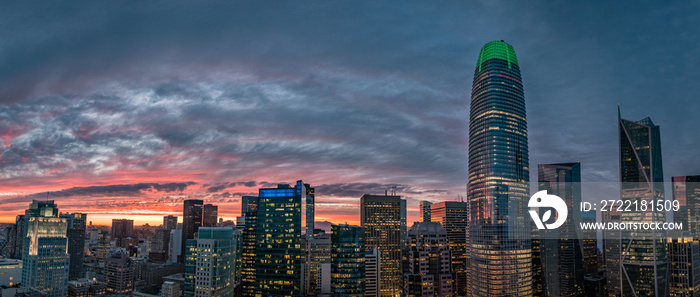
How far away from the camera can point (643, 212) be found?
139375 millimetres

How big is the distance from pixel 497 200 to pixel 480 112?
1505 inches

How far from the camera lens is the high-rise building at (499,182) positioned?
16912 centimetres

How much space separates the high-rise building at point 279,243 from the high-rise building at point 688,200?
522ft

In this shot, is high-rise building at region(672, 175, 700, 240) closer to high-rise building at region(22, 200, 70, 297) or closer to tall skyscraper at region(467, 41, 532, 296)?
tall skyscraper at region(467, 41, 532, 296)

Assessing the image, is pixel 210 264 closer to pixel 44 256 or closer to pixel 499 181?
pixel 44 256

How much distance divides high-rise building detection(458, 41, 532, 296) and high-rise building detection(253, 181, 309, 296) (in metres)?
75.1

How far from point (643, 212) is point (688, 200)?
74.1m

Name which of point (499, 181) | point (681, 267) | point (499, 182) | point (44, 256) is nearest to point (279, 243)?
point (499, 182)

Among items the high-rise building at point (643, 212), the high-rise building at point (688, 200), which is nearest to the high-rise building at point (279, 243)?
the high-rise building at point (643, 212)

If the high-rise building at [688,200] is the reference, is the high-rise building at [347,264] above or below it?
below

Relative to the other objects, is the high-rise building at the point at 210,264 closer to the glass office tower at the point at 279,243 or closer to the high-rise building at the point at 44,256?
the glass office tower at the point at 279,243

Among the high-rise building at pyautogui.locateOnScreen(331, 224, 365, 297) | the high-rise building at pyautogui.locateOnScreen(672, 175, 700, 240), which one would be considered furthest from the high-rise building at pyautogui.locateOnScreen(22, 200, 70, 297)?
the high-rise building at pyautogui.locateOnScreen(672, 175, 700, 240)

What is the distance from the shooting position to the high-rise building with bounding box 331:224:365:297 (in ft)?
531

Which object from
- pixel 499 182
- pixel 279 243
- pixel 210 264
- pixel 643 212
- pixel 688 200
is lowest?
pixel 210 264
